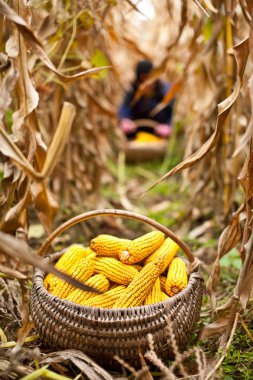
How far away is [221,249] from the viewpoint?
1.77 metres

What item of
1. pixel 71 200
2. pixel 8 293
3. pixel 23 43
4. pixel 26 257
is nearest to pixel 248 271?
pixel 26 257

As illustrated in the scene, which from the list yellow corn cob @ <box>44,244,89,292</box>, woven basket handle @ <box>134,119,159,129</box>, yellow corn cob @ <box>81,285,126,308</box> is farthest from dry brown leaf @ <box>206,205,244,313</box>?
woven basket handle @ <box>134,119,159,129</box>

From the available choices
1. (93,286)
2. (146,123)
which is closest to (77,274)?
(93,286)

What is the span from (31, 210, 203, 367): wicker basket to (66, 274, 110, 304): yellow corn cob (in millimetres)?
98

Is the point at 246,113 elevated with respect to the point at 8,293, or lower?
elevated

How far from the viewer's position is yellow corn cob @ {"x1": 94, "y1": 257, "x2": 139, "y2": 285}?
5.50 feet

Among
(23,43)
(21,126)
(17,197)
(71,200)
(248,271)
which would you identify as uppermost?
(23,43)

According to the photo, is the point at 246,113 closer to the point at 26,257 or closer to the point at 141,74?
the point at 26,257

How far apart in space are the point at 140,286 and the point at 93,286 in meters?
0.16

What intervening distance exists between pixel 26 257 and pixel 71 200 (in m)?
2.02

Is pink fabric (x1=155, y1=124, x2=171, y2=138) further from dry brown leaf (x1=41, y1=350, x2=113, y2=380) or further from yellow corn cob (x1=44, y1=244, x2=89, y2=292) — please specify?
dry brown leaf (x1=41, y1=350, x2=113, y2=380)

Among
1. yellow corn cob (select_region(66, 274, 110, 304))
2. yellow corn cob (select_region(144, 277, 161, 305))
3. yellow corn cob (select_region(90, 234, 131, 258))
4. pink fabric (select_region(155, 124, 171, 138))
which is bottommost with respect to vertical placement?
pink fabric (select_region(155, 124, 171, 138))

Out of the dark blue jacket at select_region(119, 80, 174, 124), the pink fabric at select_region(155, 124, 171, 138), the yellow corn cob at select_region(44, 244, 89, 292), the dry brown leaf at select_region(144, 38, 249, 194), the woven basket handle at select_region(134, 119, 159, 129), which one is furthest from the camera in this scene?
the dark blue jacket at select_region(119, 80, 174, 124)

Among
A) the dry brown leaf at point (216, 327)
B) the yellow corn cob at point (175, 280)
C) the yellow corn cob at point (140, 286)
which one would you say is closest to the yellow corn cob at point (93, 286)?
the yellow corn cob at point (140, 286)
